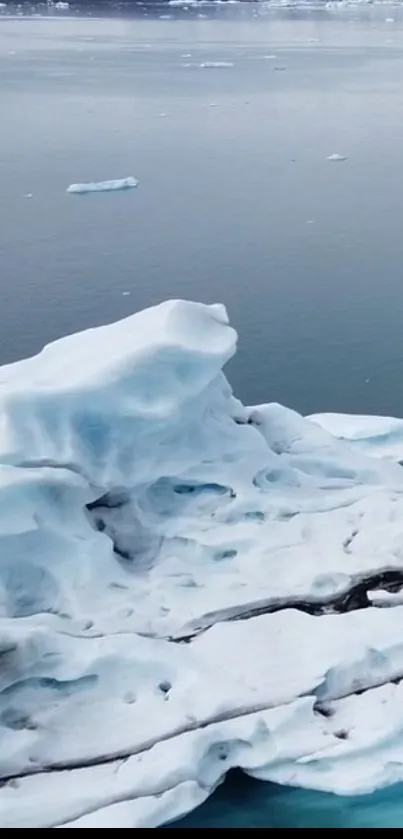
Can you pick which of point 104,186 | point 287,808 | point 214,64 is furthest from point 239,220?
point 214,64

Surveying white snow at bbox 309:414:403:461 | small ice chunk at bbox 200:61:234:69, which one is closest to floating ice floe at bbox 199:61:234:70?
small ice chunk at bbox 200:61:234:69

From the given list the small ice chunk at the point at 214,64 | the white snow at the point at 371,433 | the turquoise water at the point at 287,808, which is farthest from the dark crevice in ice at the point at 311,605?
the small ice chunk at the point at 214,64

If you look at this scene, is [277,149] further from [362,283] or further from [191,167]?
[362,283]

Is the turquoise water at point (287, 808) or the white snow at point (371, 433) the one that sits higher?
the turquoise water at point (287, 808)

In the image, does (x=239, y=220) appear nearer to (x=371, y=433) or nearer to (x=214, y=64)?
(x=371, y=433)

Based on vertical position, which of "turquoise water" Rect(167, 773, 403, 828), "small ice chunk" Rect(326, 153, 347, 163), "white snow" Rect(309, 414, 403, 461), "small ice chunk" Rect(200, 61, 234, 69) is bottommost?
"small ice chunk" Rect(200, 61, 234, 69)

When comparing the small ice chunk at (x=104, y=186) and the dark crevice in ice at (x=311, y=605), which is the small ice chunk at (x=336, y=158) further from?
the dark crevice in ice at (x=311, y=605)

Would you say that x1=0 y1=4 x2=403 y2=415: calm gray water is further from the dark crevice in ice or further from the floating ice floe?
the dark crevice in ice

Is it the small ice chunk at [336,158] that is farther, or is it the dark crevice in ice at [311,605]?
the small ice chunk at [336,158]
